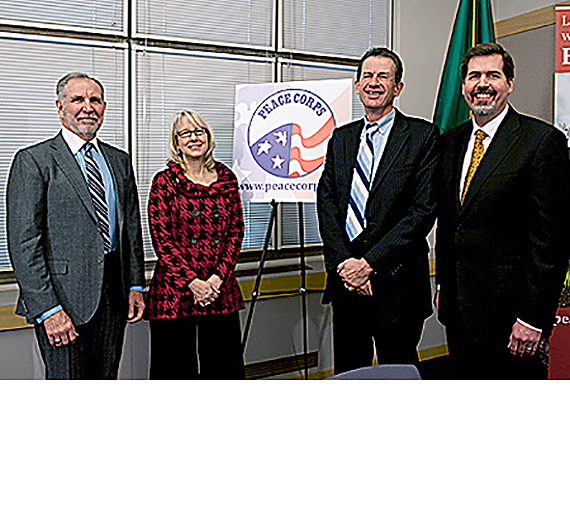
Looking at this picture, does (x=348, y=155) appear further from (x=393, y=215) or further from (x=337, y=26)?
(x=337, y=26)

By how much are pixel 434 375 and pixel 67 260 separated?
2.00m

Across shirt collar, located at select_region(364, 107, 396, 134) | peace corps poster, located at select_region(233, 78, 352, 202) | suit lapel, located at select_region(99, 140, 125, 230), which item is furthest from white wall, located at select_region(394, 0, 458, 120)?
suit lapel, located at select_region(99, 140, 125, 230)

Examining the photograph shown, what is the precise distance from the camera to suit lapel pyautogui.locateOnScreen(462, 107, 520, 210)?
2.45 meters

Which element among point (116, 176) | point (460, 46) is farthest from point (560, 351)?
point (116, 176)

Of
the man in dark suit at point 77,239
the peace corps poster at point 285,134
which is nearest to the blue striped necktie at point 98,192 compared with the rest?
the man in dark suit at point 77,239

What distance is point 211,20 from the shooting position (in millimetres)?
3291

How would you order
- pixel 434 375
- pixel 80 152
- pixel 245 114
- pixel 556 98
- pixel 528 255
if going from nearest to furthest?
1. pixel 528 255
2. pixel 80 152
3. pixel 556 98
4. pixel 245 114
5. pixel 434 375

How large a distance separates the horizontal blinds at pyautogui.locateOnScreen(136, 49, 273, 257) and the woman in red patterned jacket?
0.37m

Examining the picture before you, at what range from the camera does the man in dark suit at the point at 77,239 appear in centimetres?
256

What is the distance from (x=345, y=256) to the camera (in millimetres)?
2713

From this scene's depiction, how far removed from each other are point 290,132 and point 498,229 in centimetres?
114

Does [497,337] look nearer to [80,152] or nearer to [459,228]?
[459,228]
